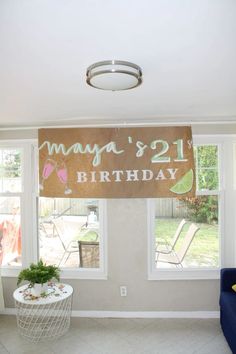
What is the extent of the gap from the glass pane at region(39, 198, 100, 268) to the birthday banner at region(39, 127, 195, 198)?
1.03 feet

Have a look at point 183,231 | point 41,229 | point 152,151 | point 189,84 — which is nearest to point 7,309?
point 41,229

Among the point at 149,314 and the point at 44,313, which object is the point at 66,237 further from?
the point at 149,314

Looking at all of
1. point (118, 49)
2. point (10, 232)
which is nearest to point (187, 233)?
point (10, 232)

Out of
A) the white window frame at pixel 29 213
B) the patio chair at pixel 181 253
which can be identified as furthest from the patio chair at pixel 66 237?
the patio chair at pixel 181 253

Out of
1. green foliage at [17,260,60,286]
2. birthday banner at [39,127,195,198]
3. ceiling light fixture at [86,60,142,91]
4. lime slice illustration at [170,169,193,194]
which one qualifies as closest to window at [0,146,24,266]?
birthday banner at [39,127,195,198]

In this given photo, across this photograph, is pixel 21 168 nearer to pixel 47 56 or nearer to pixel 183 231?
pixel 183 231

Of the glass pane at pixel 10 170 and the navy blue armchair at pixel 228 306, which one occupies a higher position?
the glass pane at pixel 10 170

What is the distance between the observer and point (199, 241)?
3.78 metres

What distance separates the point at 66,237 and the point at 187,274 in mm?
1580

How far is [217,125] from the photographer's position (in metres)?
3.59

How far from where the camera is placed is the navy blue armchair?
2.76 meters

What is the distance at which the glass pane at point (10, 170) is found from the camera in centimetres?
384

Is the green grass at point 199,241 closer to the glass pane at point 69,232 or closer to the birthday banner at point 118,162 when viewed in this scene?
the birthday banner at point 118,162

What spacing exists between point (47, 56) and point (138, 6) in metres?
0.64
